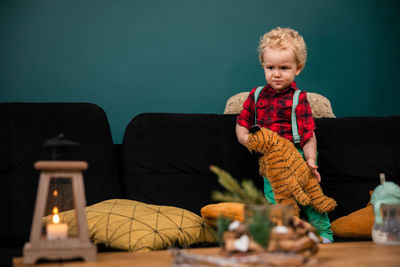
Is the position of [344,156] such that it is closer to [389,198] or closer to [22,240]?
[389,198]

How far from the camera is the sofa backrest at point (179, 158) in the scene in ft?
6.72

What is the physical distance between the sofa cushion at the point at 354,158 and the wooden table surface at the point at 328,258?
923 mm

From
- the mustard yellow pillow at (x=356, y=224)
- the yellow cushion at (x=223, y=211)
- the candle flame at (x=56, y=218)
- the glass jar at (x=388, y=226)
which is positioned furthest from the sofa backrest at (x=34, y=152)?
the glass jar at (x=388, y=226)

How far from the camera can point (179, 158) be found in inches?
82.8

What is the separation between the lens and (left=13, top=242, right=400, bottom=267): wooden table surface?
3.40 feet

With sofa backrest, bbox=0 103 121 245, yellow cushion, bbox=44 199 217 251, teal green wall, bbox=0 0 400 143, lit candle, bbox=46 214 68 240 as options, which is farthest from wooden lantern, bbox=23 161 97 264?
teal green wall, bbox=0 0 400 143

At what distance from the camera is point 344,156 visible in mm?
2252

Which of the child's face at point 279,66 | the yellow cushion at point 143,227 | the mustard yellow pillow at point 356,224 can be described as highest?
the child's face at point 279,66

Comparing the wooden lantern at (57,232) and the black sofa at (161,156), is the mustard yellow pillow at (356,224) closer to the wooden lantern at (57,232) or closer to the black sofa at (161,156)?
the black sofa at (161,156)

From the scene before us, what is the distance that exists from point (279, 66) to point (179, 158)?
1.89 feet

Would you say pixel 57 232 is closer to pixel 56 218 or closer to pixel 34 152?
pixel 56 218

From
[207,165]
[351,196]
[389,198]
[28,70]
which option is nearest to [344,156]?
[351,196]

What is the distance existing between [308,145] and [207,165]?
1.41ft

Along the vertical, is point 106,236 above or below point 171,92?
below
